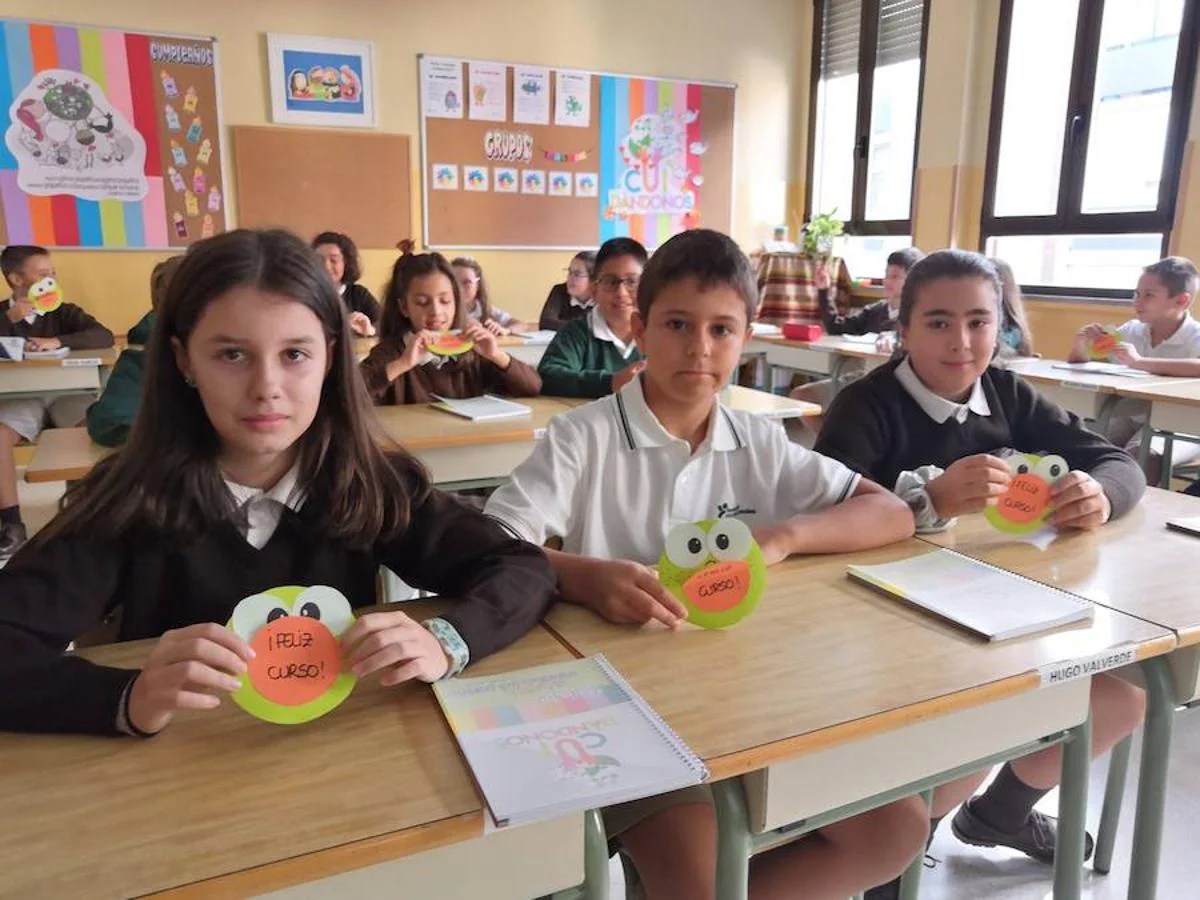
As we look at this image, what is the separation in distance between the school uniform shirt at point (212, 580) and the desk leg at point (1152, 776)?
2.73 feet

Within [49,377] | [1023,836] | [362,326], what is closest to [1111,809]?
[1023,836]

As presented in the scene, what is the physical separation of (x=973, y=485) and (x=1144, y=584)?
0.28m

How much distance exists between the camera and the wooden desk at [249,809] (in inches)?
27.3

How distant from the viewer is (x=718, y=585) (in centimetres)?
114

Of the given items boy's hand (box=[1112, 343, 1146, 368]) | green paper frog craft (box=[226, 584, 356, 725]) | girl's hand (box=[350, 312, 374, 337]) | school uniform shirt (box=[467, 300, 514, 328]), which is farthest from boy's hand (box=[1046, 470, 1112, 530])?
school uniform shirt (box=[467, 300, 514, 328])

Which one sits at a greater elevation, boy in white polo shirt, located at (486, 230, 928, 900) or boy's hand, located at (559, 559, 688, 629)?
boy in white polo shirt, located at (486, 230, 928, 900)

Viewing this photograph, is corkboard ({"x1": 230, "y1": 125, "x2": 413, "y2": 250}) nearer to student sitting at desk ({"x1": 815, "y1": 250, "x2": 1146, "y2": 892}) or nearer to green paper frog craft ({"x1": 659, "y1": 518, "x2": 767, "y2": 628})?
student sitting at desk ({"x1": 815, "y1": 250, "x2": 1146, "y2": 892})

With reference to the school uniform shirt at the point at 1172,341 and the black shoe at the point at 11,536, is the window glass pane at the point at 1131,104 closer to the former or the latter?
the school uniform shirt at the point at 1172,341

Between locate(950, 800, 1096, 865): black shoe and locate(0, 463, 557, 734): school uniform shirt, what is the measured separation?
1094mm

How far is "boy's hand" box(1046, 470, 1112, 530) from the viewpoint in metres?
1.54

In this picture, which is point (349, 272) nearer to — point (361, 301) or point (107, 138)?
point (361, 301)

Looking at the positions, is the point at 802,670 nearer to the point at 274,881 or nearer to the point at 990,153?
the point at 274,881

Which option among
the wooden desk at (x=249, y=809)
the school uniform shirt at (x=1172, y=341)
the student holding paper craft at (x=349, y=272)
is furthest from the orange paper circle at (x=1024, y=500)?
the student holding paper craft at (x=349, y=272)

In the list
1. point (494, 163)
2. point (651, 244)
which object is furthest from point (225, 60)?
point (651, 244)
